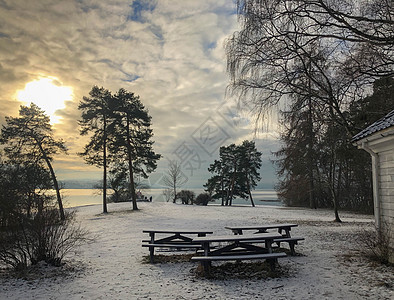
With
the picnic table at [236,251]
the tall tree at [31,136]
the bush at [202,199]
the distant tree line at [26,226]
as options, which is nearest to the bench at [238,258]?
the picnic table at [236,251]

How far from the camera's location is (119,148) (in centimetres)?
2642

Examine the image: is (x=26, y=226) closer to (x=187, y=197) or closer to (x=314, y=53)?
(x=314, y=53)

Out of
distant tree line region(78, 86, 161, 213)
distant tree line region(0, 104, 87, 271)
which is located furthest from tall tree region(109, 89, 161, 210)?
distant tree line region(0, 104, 87, 271)

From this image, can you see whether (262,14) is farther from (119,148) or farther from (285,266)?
(119,148)

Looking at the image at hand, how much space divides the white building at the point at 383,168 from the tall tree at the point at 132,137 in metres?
21.7

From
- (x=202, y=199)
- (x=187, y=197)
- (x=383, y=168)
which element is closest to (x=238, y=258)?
(x=383, y=168)

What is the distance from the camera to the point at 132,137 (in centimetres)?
2659

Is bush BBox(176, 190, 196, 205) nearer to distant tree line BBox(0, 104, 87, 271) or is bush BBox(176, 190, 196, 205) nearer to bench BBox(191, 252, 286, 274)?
distant tree line BBox(0, 104, 87, 271)

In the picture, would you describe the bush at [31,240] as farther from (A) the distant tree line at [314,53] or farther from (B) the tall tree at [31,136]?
(B) the tall tree at [31,136]

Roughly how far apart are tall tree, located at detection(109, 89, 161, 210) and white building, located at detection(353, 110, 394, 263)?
21685mm

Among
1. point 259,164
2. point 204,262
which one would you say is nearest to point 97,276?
point 204,262

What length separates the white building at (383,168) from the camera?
6.24m

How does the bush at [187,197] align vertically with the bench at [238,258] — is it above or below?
below

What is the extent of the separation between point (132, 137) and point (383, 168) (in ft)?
73.6
